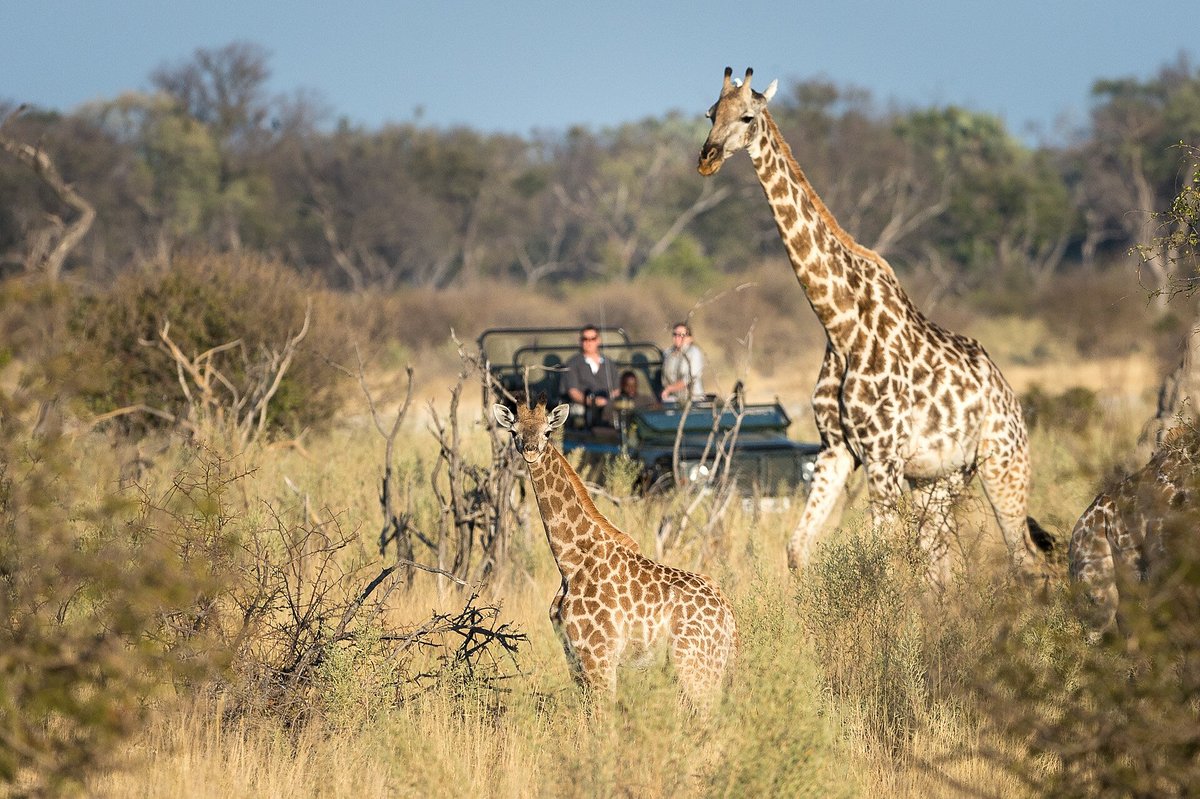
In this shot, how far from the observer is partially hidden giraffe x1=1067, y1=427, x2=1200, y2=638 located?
5547 mm

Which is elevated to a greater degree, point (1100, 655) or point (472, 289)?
point (472, 289)

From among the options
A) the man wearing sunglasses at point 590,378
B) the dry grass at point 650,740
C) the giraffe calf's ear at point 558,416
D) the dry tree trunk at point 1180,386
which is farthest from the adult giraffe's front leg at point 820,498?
the man wearing sunglasses at point 590,378

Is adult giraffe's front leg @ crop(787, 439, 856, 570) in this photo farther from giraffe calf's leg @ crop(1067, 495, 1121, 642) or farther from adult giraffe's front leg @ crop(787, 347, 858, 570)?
giraffe calf's leg @ crop(1067, 495, 1121, 642)

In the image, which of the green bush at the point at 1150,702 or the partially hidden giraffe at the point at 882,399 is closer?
the green bush at the point at 1150,702

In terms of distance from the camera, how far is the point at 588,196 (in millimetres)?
55156

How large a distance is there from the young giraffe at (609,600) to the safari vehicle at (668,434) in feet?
11.1

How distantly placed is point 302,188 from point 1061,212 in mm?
23981

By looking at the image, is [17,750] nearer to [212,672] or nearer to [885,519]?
[212,672]

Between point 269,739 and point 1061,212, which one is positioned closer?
point 269,739

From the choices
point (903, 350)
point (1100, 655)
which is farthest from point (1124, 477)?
point (903, 350)

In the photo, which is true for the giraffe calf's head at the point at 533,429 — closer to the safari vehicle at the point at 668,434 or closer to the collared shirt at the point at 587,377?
the safari vehicle at the point at 668,434

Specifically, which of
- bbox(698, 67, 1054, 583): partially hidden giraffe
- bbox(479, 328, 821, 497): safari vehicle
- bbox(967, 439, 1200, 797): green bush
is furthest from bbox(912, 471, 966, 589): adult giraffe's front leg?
bbox(967, 439, 1200, 797): green bush

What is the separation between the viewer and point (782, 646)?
5.15 m

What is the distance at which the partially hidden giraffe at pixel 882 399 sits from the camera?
7.39 metres
